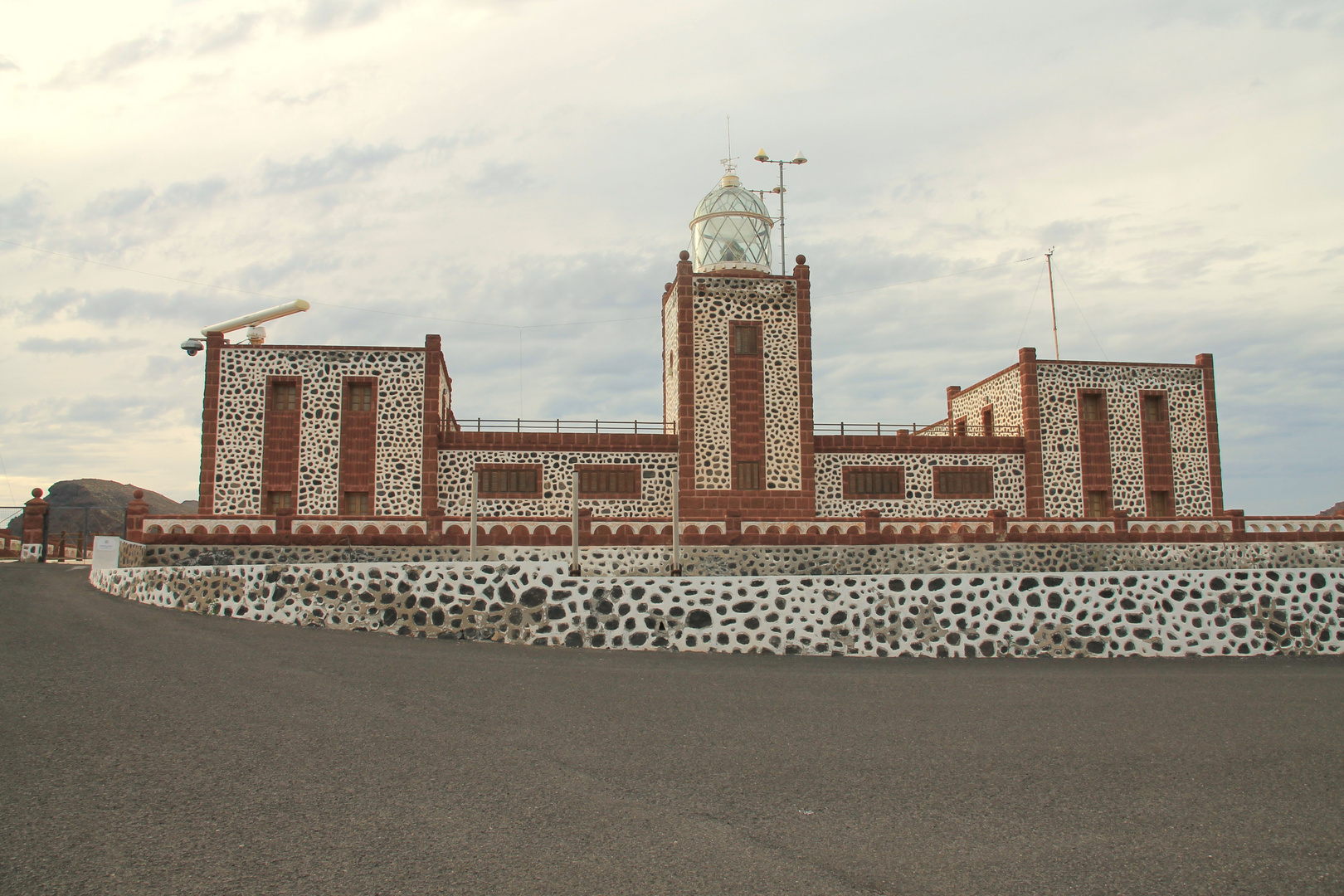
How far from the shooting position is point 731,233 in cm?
2497

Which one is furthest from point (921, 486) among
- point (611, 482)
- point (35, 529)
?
point (35, 529)

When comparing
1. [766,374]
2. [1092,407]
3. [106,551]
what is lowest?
[106,551]

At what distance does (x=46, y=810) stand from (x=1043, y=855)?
4199 mm

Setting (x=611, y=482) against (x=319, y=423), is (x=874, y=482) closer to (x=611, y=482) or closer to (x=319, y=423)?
(x=611, y=482)

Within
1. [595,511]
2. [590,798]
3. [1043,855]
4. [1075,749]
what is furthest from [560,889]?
[595,511]

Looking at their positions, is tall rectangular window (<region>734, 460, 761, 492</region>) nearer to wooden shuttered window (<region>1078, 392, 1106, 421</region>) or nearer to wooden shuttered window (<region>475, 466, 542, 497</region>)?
wooden shuttered window (<region>475, 466, 542, 497</region>)

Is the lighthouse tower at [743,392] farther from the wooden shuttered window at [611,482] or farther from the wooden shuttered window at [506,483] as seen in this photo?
the wooden shuttered window at [506,483]

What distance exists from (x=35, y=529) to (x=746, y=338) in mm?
17725

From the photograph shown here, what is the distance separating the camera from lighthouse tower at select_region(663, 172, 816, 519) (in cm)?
2256

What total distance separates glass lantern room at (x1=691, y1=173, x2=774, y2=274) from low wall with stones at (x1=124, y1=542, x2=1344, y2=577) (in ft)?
32.2

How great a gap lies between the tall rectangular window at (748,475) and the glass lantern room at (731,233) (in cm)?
569

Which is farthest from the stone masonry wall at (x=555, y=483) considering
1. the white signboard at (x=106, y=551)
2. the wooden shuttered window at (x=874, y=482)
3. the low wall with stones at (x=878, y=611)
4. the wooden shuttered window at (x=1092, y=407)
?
the low wall with stones at (x=878, y=611)

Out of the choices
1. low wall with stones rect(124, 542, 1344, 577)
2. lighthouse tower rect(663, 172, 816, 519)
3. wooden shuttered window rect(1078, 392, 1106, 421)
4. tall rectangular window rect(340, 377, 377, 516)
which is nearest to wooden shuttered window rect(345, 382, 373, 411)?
tall rectangular window rect(340, 377, 377, 516)

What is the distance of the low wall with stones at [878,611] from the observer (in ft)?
29.9
